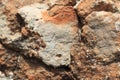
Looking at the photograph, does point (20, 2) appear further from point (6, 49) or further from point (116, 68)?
point (116, 68)

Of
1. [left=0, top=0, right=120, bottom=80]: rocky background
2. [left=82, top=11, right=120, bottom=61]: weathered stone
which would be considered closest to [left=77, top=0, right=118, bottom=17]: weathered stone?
[left=0, top=0, right=120, bottom=80]: rocky background

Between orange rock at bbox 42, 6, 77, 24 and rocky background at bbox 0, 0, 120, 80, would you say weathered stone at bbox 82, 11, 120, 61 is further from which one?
orange rock at bbox 42, 6, 77, 24

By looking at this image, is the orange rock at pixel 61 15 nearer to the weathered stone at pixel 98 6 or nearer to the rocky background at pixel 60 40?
the rocky background at pixel 60 40

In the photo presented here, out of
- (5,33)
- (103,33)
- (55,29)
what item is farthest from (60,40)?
(5,33)

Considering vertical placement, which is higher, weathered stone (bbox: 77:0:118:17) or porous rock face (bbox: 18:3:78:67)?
weathered stone (bbox: 77:0:118:17)

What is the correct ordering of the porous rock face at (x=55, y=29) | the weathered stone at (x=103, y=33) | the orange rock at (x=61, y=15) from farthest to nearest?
the orange rock at (x=61, y=15), the porous rock face at (x=55, y=29), the weathered stone at (x=103, y=33)

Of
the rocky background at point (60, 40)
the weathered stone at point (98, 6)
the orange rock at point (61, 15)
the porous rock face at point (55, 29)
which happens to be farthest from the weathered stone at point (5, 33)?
the weathered stone at point (98, 6)

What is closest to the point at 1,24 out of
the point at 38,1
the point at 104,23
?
the point at 38,1
